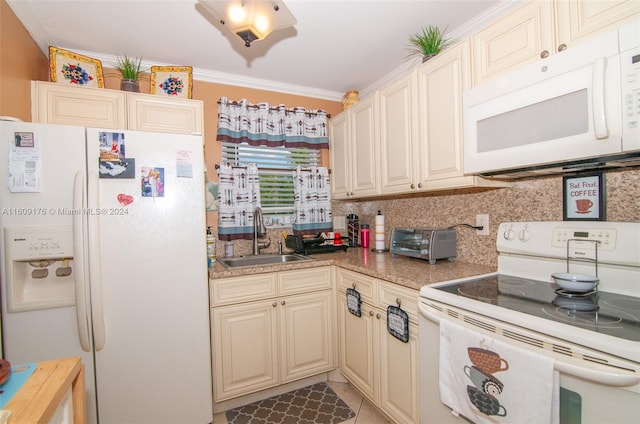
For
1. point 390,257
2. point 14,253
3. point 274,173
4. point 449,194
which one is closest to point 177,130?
point 274,173

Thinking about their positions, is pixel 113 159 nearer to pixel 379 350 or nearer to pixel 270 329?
pixel 270 329

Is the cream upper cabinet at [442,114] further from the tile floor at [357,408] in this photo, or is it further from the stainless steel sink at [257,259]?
the tile floor at [357,408]

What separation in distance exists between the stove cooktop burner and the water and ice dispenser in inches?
72.6

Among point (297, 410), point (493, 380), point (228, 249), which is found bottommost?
point (297, 410)

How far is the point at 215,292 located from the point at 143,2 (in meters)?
1.74

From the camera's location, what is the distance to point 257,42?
2.07 meters

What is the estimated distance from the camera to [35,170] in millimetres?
1416

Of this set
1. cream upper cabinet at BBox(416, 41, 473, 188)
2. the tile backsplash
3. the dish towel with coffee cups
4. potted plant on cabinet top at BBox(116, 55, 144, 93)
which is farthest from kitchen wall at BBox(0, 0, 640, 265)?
the dish towel with coffee cups

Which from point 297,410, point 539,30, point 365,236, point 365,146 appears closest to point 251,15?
point 539,30

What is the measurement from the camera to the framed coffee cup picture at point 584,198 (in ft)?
4.22

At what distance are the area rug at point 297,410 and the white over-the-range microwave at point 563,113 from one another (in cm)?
169

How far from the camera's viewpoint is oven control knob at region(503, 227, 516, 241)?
1.49m

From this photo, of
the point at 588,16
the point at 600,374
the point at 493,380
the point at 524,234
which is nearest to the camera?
the point at 600,374

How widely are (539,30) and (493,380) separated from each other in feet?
4.55
